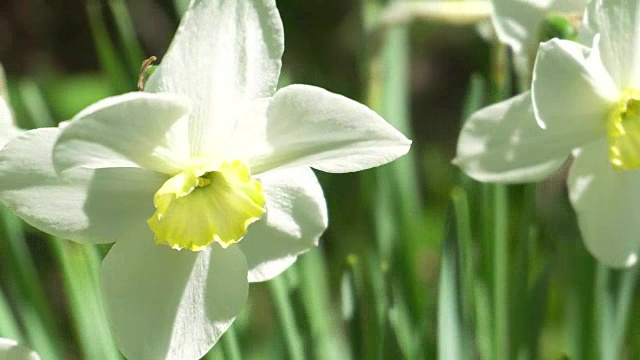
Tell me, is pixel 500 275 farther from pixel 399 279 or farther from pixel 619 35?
pixel 619 35

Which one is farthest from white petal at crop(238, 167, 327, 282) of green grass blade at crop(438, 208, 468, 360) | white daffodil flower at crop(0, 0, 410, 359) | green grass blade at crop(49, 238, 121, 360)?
green grass blade at crop(49, 238, 121, 360)

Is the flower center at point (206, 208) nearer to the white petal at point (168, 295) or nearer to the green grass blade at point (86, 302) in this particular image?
the white petal at point (168, 295)

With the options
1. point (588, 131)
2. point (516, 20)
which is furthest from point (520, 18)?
point (588, 131)

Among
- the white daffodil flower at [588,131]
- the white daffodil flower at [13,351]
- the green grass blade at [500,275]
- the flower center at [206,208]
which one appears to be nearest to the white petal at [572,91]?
the white daffodil flower at [588,131]

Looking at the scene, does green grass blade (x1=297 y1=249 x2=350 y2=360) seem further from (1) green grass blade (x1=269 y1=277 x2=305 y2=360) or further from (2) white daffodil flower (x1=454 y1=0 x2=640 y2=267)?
(2) white daffodil flower (x1=454 y1=0 x2=640 y2=267)

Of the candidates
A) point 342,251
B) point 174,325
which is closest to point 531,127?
point 174,325

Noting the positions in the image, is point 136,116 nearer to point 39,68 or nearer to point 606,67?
point 606,67
